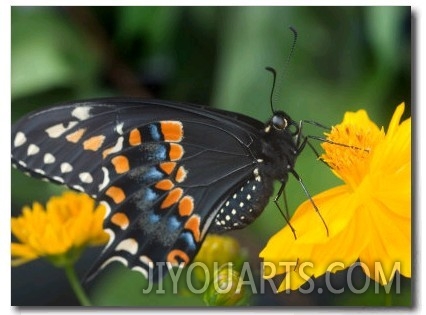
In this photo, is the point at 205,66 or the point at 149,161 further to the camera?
the point at 205,66

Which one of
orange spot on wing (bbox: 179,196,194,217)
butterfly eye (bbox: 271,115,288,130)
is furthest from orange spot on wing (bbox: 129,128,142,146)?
butterfly eye (bbox: 271,115,288,130)

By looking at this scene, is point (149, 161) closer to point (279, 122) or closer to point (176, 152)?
point (176, 152)

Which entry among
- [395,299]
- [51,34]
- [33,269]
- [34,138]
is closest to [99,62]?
[51,34]

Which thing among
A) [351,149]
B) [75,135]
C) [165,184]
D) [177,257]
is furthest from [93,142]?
[351,149]

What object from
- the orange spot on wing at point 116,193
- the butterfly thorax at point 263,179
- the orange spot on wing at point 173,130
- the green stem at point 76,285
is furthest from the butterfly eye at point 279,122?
the green stem at point 76,285

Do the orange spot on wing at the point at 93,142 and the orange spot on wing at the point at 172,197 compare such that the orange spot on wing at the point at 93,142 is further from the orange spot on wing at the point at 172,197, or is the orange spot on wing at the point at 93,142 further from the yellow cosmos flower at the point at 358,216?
the yellow cosmos flower at the point at 358,216
